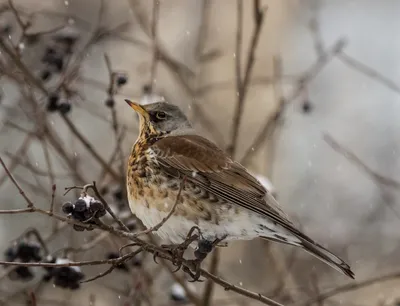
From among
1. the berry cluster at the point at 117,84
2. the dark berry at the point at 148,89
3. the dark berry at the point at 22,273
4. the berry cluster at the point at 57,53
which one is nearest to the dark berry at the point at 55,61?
the berry cluster at the point at 57,53

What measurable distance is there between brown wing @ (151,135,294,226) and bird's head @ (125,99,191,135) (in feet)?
0.48

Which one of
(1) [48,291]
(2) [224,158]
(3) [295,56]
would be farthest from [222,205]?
(3) [295,56]

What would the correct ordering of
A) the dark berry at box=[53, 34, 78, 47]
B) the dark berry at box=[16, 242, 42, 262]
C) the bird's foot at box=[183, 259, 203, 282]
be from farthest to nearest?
the dark berry at box=[53, 34, 78, 47] → the dark berry at box=[16, 242, 42, 262] → the bird's foot at box=[183, 259, 203, 282]

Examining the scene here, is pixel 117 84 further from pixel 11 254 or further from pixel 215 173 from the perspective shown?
pixel 11 254

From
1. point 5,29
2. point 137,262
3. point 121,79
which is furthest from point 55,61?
point 137,262

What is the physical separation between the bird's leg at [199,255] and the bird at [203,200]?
8 centimetres

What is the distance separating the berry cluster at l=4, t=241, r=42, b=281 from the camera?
399 cm

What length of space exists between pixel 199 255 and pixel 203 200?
393 millimetres

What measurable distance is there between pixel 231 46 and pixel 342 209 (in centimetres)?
374

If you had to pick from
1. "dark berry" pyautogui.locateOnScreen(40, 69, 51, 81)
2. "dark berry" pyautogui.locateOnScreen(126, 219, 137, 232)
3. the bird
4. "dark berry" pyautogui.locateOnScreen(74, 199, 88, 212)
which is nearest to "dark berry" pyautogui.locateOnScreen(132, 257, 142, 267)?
"dark berry" pyautogui.locateOnScreen(126, 219, 137, 232)

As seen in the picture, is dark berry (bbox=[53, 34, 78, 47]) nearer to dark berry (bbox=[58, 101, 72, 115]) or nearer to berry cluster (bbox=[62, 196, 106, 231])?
dark berry (bbox=[58, 101, 72, 115])

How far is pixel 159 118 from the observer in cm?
442

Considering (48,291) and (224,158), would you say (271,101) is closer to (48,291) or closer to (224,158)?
(48,291)

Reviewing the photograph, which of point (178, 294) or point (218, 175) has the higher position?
point (218, 175)
